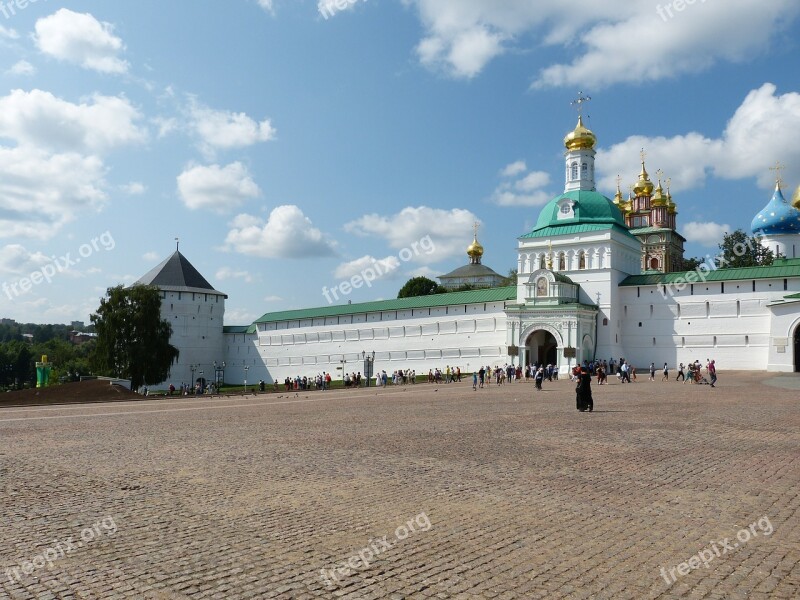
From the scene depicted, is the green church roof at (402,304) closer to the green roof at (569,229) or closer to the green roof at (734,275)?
the green roof at (569,229)

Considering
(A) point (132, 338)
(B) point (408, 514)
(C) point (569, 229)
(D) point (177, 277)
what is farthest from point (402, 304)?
(B) point (408, 514)

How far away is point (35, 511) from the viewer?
20.4ft

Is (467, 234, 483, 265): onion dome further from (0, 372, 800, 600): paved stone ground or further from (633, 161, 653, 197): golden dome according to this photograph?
(0, 372, 800, 600): paved stone ground

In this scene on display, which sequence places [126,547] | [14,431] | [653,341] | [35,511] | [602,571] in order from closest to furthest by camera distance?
[602,571] → [126,547] → [35,511] → [14,431] → [653,341]

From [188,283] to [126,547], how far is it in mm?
57980

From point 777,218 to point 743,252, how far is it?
18.1 ft

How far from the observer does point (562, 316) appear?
137 feet

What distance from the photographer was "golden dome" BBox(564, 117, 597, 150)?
50.3m

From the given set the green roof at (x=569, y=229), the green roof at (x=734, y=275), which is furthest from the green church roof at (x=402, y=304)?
the green roof at (x=734, y=275)

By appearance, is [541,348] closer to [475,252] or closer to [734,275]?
[734,275]

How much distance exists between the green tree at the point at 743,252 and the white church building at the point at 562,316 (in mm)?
969

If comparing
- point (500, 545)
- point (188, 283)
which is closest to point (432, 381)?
point (188, 283)

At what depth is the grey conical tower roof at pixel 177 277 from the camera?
5953 centimetres

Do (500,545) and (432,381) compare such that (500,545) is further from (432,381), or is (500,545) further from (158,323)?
(158,323)
